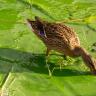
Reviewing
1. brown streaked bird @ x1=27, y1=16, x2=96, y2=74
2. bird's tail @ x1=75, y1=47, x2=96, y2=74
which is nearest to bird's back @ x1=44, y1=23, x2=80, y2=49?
brown streaked bird @ x1=27, y1=16, x2=96, y2=74

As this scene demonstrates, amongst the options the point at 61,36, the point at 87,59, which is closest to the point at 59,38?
the point at 61,36

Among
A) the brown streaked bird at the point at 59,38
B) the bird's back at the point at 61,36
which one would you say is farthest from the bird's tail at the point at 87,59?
the bird's back at the point at 61,36

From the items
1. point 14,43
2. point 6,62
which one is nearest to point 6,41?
point 14,43

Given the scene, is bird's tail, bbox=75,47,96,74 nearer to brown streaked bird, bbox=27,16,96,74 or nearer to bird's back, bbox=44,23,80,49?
brown streaked bird, bbox=27,16,96,74

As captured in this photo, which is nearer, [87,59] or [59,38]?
[87,59]

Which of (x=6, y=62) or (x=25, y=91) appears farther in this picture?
(x=6, y=62)

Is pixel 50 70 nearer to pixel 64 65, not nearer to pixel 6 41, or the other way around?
pixel 64 65

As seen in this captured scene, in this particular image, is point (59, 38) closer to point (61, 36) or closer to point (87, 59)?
point (61, 36)

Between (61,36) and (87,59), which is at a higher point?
(61,36)

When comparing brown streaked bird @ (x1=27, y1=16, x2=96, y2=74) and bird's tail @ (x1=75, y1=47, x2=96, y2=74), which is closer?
bird's tail @ (x1=75, y1=47, x2=96, y2=74)
